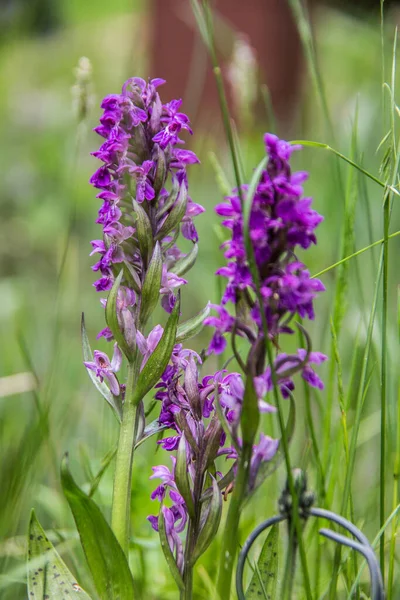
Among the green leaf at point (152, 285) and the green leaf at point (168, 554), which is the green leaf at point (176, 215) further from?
the green leaf at point (168, 554)

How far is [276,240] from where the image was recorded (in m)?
0.60

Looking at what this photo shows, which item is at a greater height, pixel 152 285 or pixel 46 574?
pixel 152 285

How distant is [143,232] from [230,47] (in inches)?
121

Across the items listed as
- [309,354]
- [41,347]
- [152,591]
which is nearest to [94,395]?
[41,347]

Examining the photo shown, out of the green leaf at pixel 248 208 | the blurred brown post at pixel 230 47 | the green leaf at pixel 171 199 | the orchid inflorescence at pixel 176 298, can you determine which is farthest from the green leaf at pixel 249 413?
the blurred brown post at pixel 230 47

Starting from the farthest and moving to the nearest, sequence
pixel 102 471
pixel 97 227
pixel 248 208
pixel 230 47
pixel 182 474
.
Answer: pixel 230 47 < pixel 97 227 < pixel 102 471 < pixel 182 474 < pixel 248 208

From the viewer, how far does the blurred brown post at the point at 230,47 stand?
12.4 feet

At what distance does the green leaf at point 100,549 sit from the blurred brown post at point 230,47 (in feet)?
10.5

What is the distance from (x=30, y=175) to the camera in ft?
11.6

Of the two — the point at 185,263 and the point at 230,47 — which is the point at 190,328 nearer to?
the point at 185,263

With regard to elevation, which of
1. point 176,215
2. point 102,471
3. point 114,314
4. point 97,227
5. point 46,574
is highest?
point 97,227

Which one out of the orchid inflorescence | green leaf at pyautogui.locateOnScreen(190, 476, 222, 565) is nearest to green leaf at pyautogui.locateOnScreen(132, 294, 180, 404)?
the orchid inflorescence

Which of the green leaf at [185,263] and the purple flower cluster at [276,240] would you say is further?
the green leaf at [185,263]

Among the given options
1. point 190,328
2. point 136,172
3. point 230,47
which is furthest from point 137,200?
point 230,47
